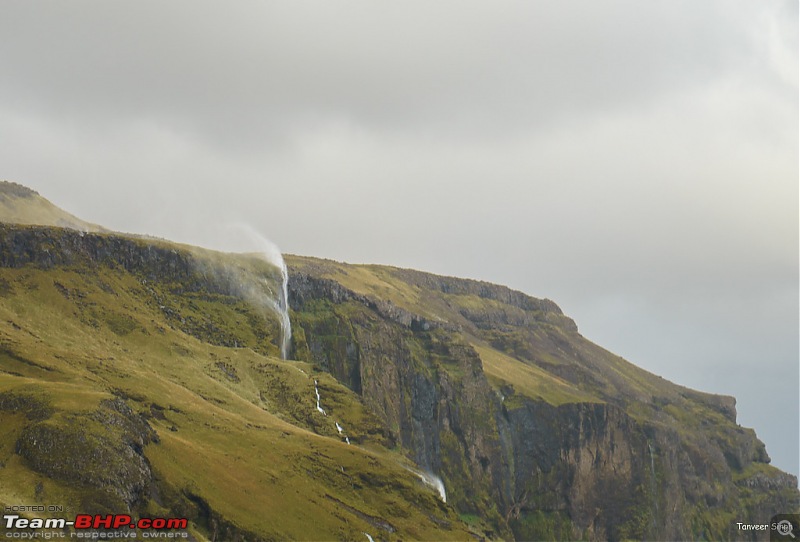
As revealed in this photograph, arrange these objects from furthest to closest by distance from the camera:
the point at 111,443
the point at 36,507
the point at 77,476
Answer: the point at 111,443 → the point at 77,476 → the point at 36,507

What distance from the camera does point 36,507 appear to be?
158000 millimetres

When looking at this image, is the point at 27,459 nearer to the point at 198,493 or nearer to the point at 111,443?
the point at 111,443

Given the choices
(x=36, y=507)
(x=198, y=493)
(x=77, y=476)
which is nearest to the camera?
(x=36, y=507)

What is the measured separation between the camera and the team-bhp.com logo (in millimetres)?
146375

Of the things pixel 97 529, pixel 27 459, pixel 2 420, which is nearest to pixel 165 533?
pixel 97 529

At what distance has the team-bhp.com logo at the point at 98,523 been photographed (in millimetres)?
146375

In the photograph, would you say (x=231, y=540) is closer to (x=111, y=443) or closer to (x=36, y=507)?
(x=111, y=443)

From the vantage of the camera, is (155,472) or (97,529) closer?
(97,529)

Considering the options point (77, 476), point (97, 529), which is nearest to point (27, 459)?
point (77, 476)

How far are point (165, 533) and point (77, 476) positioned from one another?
67.8ft

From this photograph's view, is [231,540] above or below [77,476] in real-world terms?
below

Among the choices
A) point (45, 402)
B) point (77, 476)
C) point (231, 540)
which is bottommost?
point (231, 540)

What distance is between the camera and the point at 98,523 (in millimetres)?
162875

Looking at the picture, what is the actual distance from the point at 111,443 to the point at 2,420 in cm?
2328
